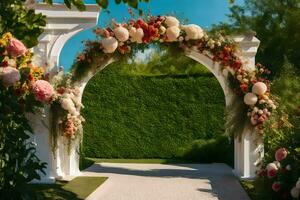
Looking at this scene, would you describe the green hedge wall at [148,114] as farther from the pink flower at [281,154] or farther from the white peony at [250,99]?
the pink flower at [281,154]

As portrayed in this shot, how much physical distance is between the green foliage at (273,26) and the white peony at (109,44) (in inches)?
424

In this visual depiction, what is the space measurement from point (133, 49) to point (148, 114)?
5.26 metres

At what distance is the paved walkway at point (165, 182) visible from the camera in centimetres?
779

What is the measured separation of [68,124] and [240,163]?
132 inches

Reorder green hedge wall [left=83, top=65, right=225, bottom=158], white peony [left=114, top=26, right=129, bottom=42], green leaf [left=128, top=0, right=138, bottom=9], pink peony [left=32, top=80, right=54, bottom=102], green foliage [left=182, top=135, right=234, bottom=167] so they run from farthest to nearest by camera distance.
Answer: green hedge wall [left=83, top=65, right=225, bottom=158] < green foliage [left=182, top=135, right=234, bottom=167] < white peony [left=114, top=26, right=129, bottom=42] < pink peony [left=32, top=80, right=54, bottom=102] < green leaf [left=128, top=0, right=138, bottom=9]

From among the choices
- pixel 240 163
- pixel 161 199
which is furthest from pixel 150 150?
pixel 161 199

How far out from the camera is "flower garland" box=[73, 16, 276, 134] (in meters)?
9.05

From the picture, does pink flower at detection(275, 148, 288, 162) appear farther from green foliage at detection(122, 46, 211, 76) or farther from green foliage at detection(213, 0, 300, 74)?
green foliage at detection(122, 46, 211, 76)

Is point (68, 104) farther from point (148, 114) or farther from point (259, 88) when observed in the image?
point (148, 114)

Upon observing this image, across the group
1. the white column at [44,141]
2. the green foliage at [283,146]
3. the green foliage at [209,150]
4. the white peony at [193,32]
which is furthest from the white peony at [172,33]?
the green foliage at [209,150]

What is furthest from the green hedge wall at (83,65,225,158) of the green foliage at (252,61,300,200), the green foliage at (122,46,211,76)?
the green foliage at (122,46,211,76)

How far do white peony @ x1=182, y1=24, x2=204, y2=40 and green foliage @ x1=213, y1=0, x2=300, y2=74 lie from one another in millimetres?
9993

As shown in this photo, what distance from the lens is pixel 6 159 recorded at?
500cm

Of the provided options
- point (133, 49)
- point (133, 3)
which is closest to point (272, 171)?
point (133, 3)
